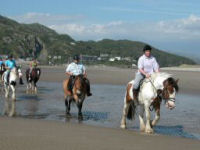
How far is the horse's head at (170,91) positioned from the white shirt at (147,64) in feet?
2.95

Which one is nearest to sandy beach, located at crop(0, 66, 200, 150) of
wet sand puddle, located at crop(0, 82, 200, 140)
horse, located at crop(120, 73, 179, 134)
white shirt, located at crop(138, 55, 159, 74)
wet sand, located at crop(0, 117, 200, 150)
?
wet sand, located at crop(0, 117, 200, 150)

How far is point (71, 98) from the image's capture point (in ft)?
49.7

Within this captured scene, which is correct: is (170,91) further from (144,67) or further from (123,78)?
(123,78)

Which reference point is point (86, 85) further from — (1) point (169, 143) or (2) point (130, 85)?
(1) point (169, 143)

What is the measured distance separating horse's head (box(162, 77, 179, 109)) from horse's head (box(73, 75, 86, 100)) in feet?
13.9

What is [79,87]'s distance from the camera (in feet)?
47.2

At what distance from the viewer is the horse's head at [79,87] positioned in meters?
14.4

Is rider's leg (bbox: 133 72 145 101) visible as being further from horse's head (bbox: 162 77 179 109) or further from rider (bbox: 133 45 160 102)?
horse's head (bbox: 162 77 179 109)

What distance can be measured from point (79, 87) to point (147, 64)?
3.50 meters

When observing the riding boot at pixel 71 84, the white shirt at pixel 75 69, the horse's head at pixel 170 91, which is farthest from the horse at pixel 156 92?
the white shirt at pixel 75 69

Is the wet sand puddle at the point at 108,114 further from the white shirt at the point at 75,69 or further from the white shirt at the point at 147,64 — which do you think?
the white shirt at the point at 147,64

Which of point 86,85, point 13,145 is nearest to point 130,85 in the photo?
point 86,85

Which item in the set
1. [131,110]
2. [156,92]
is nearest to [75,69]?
[131,110]

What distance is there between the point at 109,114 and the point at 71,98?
1.58m
